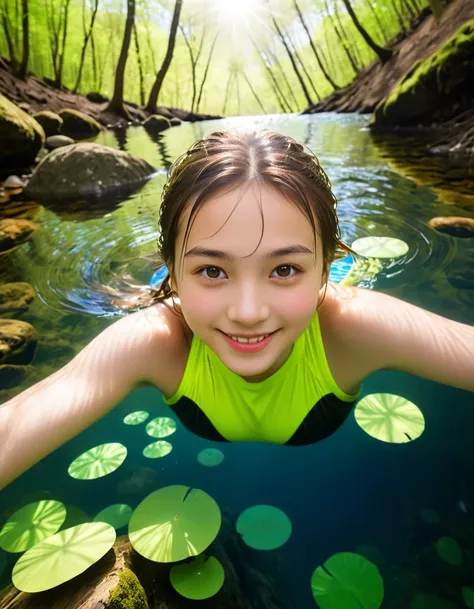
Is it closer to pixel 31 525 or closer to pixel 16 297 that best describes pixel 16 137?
pixel 16 297

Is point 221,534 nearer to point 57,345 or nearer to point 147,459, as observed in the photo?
point 147,459

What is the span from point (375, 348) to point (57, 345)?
2.12 m

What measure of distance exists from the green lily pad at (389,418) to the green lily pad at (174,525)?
86 centimetres

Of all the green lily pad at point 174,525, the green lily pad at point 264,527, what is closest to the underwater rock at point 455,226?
the green lily pad at point 264,527

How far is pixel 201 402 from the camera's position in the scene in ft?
5.31

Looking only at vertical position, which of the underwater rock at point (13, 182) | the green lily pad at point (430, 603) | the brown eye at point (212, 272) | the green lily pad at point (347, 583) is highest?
the brown eye at point (212, 272)

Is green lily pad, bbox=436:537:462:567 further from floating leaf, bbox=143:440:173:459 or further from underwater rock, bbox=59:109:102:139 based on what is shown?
underwater rock, bbox=59:109:102:139

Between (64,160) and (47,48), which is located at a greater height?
(47,48)

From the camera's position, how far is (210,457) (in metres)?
1.97

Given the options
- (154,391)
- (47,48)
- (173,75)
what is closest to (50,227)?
(154,391)

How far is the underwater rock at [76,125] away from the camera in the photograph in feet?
46.7

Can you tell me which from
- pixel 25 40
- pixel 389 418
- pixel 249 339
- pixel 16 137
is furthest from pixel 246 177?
pixel 25 40

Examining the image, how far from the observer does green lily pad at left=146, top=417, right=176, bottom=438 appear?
2088mm

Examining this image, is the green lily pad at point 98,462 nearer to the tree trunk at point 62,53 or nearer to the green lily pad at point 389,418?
the green lily pad at point 389,418
